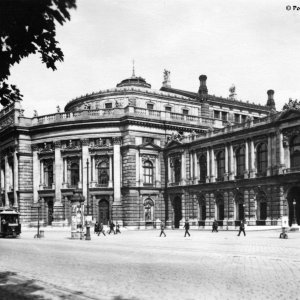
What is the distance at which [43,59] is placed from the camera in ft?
30.5

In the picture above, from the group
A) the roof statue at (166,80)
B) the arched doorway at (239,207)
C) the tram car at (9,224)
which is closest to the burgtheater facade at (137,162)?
the arched doorway at (239,207)

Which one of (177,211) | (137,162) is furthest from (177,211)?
(137,162)

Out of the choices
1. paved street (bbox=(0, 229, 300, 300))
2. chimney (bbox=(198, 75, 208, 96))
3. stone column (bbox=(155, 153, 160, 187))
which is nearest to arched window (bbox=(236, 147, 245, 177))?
stone column (bbox=(155, 153, 160, 187))

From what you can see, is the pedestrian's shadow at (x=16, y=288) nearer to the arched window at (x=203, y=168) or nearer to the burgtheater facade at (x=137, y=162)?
the burgtheater facade at (x=137, y=162)

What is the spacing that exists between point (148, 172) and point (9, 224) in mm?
21526

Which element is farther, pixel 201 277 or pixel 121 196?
pixel 121 196

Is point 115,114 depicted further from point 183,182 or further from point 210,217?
point 210,217

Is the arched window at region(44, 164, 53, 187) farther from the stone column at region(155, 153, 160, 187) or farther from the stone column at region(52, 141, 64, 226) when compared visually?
the stone column at region(155, 153, 160, 187)

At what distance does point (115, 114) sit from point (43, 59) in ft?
178

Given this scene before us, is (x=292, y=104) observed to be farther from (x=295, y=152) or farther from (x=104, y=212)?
(x=104, y=212)

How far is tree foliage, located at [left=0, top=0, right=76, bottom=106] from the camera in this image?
26.2 feet

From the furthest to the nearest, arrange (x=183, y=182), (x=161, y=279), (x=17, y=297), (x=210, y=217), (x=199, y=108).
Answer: (x=199, y=108) < (x=183, y=182) < (x=210, y=217) < (x=161, y=279) < (x=17, y=297)

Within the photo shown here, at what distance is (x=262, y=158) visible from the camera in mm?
52188

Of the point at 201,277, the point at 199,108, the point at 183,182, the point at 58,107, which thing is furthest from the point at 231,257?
the point at 199,108
